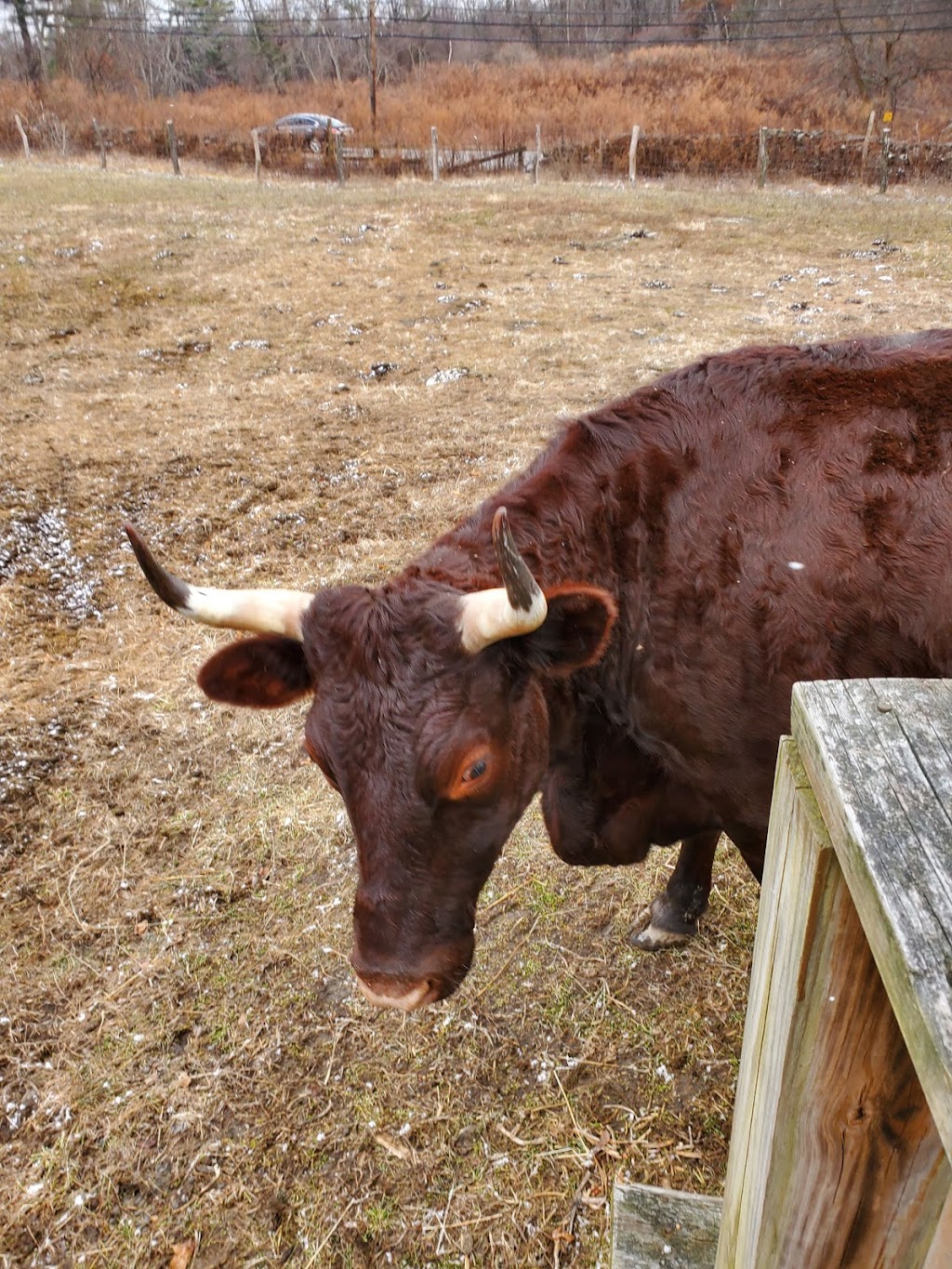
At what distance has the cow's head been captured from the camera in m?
2.17

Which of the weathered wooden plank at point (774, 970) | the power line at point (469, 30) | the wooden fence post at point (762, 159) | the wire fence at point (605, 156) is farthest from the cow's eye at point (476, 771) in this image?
the power line at point (469, 30)

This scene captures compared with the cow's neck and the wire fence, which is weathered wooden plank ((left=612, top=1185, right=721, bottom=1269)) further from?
the wire fence

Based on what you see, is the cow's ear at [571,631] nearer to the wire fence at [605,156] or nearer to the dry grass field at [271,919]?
the dry grass field at [271,919]

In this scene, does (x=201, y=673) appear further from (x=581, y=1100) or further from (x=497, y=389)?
(x=497, y=389)

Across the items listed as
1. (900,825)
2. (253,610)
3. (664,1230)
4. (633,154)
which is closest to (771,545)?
(253,610)

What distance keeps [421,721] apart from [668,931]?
197 centimetres

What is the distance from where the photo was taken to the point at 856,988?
0.99m

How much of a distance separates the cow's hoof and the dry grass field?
6 centimetres

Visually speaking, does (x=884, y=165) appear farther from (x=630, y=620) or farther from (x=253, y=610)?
(x=253, y=610)

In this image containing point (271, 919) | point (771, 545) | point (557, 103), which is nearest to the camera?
point (771, 545)

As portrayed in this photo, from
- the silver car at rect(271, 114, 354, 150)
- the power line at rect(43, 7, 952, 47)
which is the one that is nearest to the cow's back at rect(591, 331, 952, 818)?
the silver car at rect(271, 114, 354, 150)

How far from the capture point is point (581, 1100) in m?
3.02

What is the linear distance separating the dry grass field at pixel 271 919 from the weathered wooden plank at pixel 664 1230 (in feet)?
1.29

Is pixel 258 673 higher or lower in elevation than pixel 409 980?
higher
